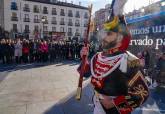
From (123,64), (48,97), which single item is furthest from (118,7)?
(48,97)

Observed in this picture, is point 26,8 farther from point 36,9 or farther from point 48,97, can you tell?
point 48,97

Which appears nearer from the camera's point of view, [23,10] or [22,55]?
[22,55]

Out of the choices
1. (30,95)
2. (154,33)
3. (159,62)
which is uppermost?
(154,33)

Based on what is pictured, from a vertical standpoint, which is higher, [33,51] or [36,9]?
[36,9]

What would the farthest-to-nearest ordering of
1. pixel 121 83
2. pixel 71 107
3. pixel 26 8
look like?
pixel 26 8
pixel 71 107
pixel 121 83

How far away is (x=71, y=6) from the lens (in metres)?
69.2

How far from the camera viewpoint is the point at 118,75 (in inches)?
122

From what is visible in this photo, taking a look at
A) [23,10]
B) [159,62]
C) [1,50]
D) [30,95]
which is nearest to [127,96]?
[30,95]

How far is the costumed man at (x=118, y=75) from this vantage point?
3.00 metres

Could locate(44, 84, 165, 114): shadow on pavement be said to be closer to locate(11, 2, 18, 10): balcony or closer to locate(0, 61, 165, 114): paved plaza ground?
locate(0, 61, 165, 114): paved plaza ground

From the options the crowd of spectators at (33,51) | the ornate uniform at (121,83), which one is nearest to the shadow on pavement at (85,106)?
the ornate uniform at (121,83)

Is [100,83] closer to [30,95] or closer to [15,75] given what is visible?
[30,95]

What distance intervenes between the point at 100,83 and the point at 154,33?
8162 millimetres

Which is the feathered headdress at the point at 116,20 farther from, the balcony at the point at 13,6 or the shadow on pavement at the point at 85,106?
the balcony at the point at 13,6
